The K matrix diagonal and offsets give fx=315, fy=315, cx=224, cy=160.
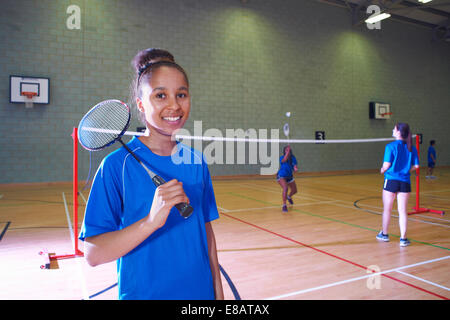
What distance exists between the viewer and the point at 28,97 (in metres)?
9.48

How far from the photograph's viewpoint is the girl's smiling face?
3.57 feet

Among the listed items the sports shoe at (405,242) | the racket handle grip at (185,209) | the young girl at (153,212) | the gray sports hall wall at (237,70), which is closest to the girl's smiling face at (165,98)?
the young girl at (153,212)

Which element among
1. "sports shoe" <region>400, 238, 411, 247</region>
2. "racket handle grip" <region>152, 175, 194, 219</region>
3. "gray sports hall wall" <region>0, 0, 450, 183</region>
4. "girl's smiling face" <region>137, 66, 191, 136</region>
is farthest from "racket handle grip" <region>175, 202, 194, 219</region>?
"gray sports hall wall" <region>0, 0, 450, 183</region>

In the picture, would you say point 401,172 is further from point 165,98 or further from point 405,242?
point 165,98

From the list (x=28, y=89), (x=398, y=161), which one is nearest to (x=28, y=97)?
(x=28, y=89)

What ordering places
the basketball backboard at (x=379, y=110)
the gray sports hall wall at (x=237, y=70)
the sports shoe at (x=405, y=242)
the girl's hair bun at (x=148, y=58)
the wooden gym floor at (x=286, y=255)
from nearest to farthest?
the girl's hair bun at (x=148, y=58) < the wooden gym floor at (x=286, y=255) < the sports shoe at (x=405, y=242) < the gray sports hall wall at (x=237, y=70) < the basketball backboard at (x=379, y=110)

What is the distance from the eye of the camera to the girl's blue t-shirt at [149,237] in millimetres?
1014

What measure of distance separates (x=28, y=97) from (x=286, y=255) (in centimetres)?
926

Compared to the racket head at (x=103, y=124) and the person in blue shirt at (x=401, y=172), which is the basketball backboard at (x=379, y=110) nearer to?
the person in blue shirt at (x=401, y=172)

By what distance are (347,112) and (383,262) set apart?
40.9 feet

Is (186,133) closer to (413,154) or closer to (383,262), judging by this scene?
(413,154)

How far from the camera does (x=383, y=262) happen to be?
3.57 m

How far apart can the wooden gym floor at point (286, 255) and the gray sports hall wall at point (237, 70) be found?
417 centimetres

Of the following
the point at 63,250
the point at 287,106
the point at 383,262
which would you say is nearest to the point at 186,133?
the point at 287,106
